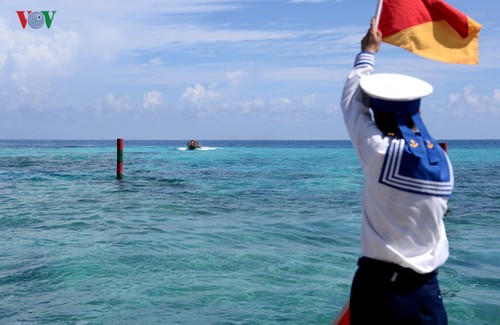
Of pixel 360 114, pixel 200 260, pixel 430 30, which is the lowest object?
pixel 200 260

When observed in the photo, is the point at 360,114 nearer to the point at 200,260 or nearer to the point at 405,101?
the point at 405,101

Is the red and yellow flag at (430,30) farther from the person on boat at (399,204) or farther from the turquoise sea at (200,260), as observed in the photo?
the turquoise sea at (200,260)

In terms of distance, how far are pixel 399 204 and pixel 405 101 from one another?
490 millimetres

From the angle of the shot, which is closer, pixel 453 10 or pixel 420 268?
pixel 420 268

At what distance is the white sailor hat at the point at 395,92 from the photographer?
2736 millimetres

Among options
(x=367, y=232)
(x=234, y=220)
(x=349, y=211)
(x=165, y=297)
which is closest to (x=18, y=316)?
(x=165, y=297)

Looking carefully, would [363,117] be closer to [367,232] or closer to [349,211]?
[367,232]

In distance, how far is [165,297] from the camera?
754 cm

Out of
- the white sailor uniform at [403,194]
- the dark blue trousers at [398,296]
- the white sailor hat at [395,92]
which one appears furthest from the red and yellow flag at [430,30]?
the dark blue trousers at [398,296]

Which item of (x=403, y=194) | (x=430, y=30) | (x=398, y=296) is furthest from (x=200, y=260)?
(x=403, y=194)

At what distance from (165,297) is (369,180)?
208 inches

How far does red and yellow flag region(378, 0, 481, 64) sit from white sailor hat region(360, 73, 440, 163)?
1.10 m

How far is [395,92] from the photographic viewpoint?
275cm

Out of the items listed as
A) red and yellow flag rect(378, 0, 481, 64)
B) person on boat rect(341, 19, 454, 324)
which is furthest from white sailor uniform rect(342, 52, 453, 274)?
red and yellow flag rect(378, 0, 481, 64)
